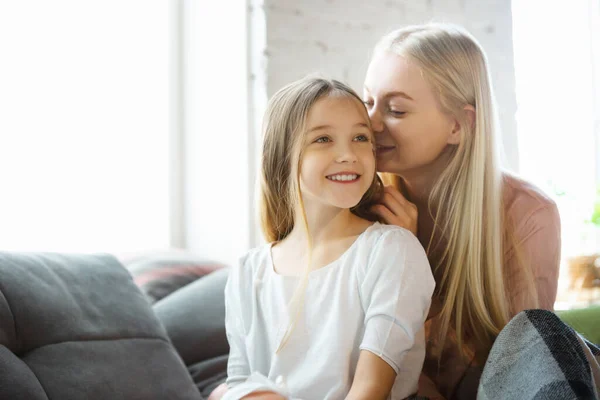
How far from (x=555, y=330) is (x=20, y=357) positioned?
915 mm

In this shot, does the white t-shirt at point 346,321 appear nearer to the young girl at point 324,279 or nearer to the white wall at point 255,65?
the young girl at point 324,279

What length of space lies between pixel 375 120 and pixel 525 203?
337mm

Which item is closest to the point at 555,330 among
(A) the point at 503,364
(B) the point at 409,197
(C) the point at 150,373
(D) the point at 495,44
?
(A) the point at 503,364

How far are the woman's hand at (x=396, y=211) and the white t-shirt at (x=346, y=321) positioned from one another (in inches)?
2.8

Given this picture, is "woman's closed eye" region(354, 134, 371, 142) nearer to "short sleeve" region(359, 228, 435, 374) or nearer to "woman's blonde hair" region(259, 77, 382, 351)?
"woman's blonde hair" region(259, 77, 382, 351)

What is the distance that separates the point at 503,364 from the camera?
3.48 feet

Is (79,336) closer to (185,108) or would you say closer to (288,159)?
(288,159)

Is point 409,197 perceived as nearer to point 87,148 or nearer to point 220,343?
point 220,343

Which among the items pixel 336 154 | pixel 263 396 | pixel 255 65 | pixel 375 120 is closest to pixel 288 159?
pixel 336 154

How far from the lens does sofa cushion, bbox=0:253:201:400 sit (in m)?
1.34

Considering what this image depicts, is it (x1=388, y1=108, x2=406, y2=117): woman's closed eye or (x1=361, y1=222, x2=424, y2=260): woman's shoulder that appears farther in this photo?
(x1=388, y1=108, x2=406, y2=117): woman's closed eye

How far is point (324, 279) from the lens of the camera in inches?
51.4

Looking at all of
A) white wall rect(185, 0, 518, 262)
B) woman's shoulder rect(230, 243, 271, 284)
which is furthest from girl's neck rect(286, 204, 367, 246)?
white wall rect(185, 0, 518, 262)

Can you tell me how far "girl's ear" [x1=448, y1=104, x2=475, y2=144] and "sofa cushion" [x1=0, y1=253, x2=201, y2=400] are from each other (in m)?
0.73
